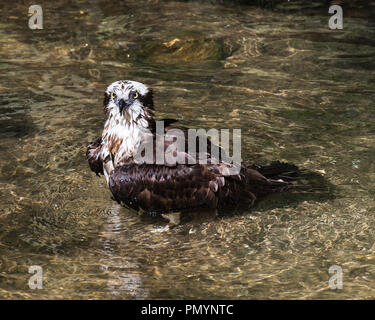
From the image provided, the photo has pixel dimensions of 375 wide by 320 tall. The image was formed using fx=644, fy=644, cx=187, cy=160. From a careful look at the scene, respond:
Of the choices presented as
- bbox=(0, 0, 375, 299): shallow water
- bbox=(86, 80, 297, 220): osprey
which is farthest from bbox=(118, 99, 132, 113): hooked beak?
bbox=(0, 0, 375, 299): shallow water

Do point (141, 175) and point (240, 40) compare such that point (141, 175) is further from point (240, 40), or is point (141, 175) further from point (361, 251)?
point (240, 40)

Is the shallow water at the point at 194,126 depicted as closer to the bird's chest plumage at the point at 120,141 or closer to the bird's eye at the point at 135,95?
the bird's chest plumage at the point at 120,141

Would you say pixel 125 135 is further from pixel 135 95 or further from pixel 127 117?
pixel 135 95

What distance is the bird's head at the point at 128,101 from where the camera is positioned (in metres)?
6.20

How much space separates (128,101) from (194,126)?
2000mm

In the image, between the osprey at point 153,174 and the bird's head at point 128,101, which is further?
the bird's head at point 128,101

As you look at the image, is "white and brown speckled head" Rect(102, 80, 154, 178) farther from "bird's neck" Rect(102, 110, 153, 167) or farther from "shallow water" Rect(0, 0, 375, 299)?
"shallow water" Rect(0, 0, 375, 299)

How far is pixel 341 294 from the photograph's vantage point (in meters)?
5.20

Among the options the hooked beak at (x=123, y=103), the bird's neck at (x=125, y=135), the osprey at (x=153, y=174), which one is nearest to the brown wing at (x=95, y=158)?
the osprey at (x=153, y=174)

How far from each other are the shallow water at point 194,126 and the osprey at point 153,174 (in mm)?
224

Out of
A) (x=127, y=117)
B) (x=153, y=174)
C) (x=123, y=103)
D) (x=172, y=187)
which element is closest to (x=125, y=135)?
(x=127, y=117)
